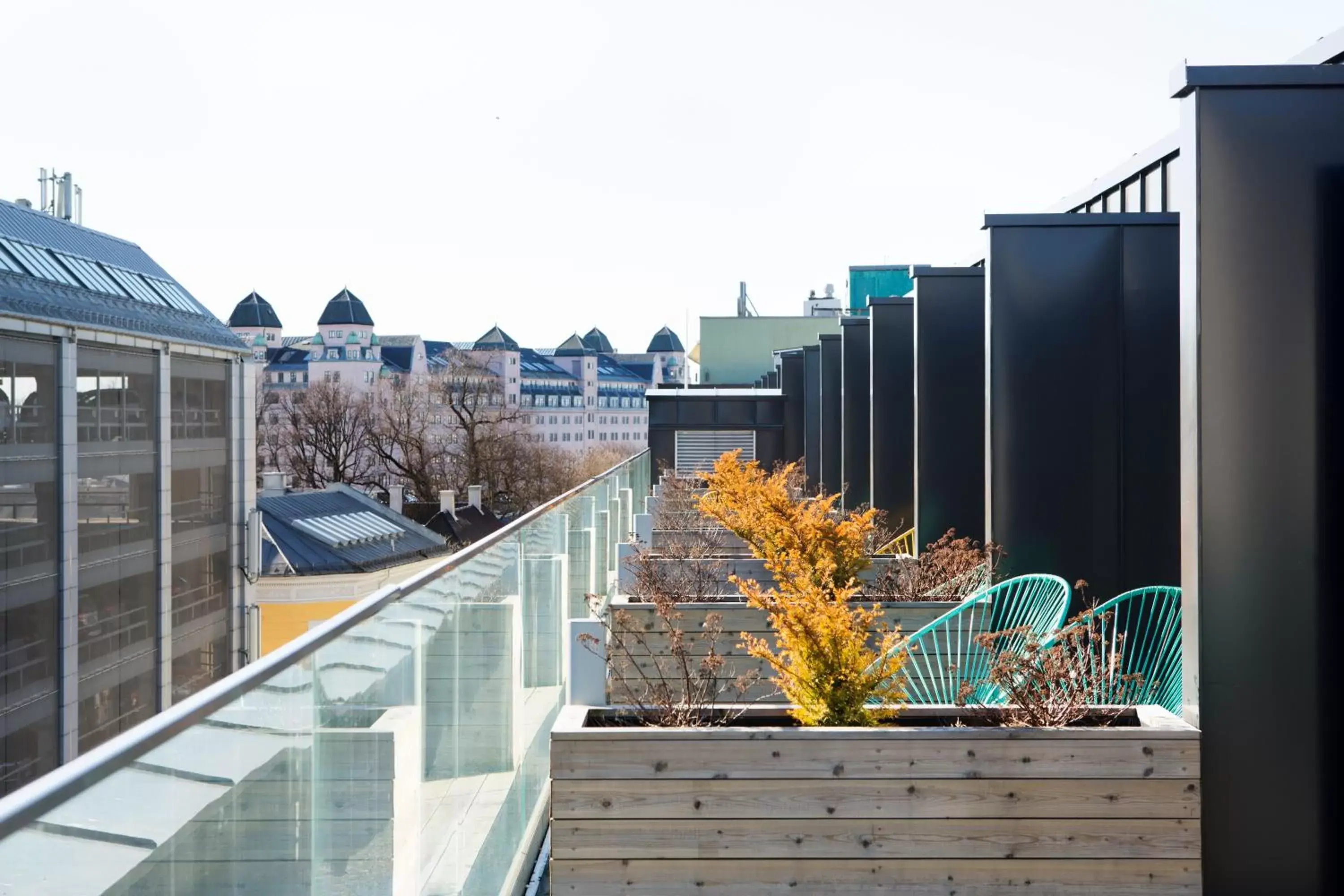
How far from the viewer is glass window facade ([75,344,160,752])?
3694cm

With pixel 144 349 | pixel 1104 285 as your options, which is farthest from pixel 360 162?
pixel 1104 285

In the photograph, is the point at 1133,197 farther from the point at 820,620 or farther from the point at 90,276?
the point at 90,276

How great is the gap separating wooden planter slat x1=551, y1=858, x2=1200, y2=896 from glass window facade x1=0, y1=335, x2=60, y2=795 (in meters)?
31.3

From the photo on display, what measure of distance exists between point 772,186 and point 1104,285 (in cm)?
2398

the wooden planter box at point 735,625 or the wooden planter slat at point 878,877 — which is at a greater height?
the wooden planter box at point 735,625

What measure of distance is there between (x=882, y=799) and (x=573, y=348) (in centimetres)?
13685

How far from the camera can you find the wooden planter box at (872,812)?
13.8ft

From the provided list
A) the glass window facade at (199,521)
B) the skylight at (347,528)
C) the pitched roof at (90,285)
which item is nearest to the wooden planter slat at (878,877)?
the pitched roof at (90,285)

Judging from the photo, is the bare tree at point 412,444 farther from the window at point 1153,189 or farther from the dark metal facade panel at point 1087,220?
the dark metal facade panel at point 1087,220

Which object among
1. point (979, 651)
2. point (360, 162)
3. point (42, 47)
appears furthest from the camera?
point (360, 162)

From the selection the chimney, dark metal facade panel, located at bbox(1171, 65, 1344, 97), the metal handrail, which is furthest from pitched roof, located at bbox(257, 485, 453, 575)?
the metal handrail

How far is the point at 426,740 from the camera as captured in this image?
331cm

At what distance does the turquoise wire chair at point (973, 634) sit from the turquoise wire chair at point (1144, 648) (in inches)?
13.1

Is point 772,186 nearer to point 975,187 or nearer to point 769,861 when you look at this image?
point 975,187
